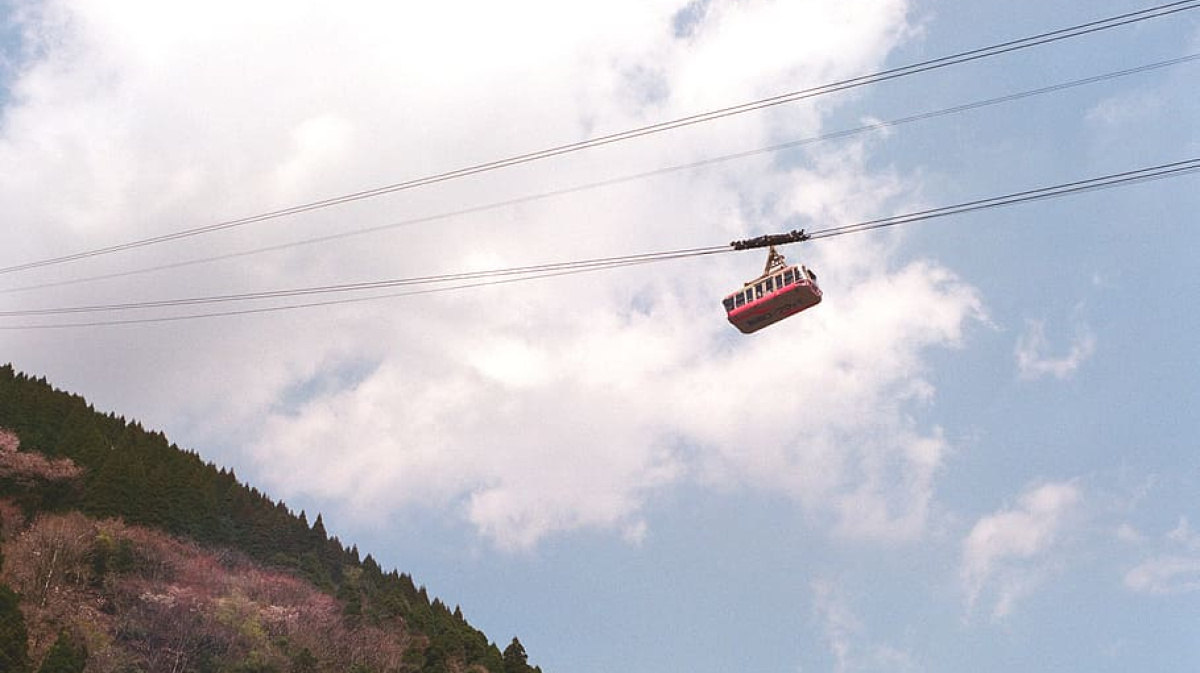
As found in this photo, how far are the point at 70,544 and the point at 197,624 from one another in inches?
333

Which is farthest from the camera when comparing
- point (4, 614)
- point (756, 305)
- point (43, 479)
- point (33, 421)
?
point (33, 421)

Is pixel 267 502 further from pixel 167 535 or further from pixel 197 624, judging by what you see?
pixel 197 624

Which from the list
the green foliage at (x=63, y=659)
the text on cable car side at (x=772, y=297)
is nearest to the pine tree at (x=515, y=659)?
the green foliage at (x=63, y=659)

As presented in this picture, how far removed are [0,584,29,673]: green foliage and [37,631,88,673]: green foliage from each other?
943 mm

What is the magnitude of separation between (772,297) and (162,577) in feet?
153

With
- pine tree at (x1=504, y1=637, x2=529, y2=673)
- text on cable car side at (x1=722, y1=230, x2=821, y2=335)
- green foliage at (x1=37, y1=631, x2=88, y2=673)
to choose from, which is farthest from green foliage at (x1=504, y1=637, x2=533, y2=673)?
text on cable car side at (x1=722, y1=230, x2=821, y2=335)

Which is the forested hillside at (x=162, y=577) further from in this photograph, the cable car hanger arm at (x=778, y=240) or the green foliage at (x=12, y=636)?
the cable car hanger arm at (x=778, y=240)

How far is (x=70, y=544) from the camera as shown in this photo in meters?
55.4

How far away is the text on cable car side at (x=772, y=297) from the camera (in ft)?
101

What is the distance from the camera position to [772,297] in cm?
3136

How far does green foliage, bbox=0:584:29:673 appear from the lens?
43125 millimetres

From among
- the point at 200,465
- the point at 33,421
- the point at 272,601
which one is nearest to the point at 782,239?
the point at 272,601

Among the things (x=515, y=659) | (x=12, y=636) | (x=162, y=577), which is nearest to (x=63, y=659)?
(x=12, y=636)

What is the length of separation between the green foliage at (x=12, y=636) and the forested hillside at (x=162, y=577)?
0.22 ft
